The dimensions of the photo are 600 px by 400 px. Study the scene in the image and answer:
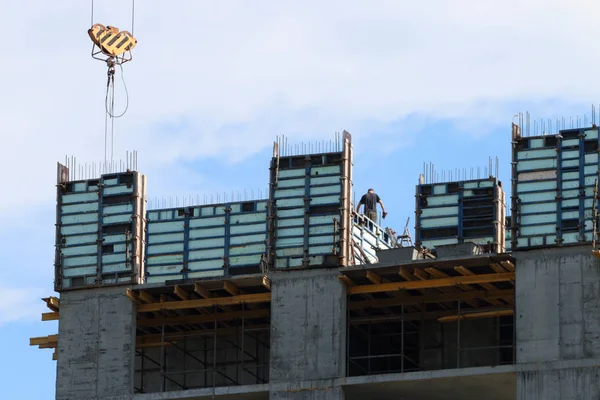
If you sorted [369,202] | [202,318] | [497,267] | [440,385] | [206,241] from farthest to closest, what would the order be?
1. [369,202]
2. [202,318]
3. [206,241]
4. [440,385]
5. [497,267]

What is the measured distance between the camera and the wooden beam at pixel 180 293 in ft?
212

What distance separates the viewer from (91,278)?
2584 inches

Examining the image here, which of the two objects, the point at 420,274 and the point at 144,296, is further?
the point at 144,296

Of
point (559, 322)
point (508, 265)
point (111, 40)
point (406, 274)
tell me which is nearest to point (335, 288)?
point (406, 274)

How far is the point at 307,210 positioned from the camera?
63.7m

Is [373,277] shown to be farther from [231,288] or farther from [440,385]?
[231,288]

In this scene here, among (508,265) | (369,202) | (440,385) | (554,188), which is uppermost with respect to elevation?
(369,202)

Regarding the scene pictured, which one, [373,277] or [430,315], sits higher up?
[373,277]

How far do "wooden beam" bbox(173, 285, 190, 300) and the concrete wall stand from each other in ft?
37.6

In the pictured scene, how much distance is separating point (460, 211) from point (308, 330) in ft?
20.8

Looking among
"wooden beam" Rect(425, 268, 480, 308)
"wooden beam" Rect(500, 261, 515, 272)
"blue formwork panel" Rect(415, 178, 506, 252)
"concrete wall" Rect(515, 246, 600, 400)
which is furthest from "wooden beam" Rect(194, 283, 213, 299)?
"concrete wall" Rect(515, 246, 600, 400)

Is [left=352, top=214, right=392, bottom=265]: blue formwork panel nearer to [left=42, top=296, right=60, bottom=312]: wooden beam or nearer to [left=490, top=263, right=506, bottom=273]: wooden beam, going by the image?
[left=490, top=263, right=506, bottom=273]: wooden beam

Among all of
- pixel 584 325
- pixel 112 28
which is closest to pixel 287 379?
pixel 584 325

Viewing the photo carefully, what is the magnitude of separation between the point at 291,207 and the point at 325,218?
129cm
